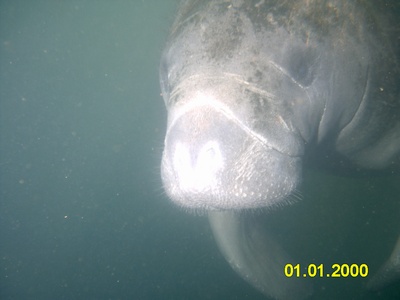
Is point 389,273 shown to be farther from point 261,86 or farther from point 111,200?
point 111,200

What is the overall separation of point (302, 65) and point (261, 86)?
1.69ft

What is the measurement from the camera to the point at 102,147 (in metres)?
38.0

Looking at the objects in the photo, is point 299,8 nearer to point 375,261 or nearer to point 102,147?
point 375,261

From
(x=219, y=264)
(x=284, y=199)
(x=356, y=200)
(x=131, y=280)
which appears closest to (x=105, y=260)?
(x=131, y=280)

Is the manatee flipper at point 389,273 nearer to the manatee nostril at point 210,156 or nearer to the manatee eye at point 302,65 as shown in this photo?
the manatee eye at point 302,65

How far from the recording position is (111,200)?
23062 mm

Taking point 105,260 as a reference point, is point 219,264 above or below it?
below

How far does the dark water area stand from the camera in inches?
431

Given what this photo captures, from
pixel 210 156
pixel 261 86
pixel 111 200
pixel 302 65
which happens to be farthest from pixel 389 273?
pixel 111 200

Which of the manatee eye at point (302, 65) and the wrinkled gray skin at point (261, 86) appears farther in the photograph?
the manatee eye at point (302, 65)

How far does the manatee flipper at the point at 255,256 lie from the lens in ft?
14.5

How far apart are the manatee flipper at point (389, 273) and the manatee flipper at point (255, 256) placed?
3.35 ft

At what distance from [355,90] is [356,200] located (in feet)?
32.6

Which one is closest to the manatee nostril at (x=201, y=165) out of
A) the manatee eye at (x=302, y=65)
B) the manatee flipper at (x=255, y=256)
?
the manatee eye at (x=302, y=65)
